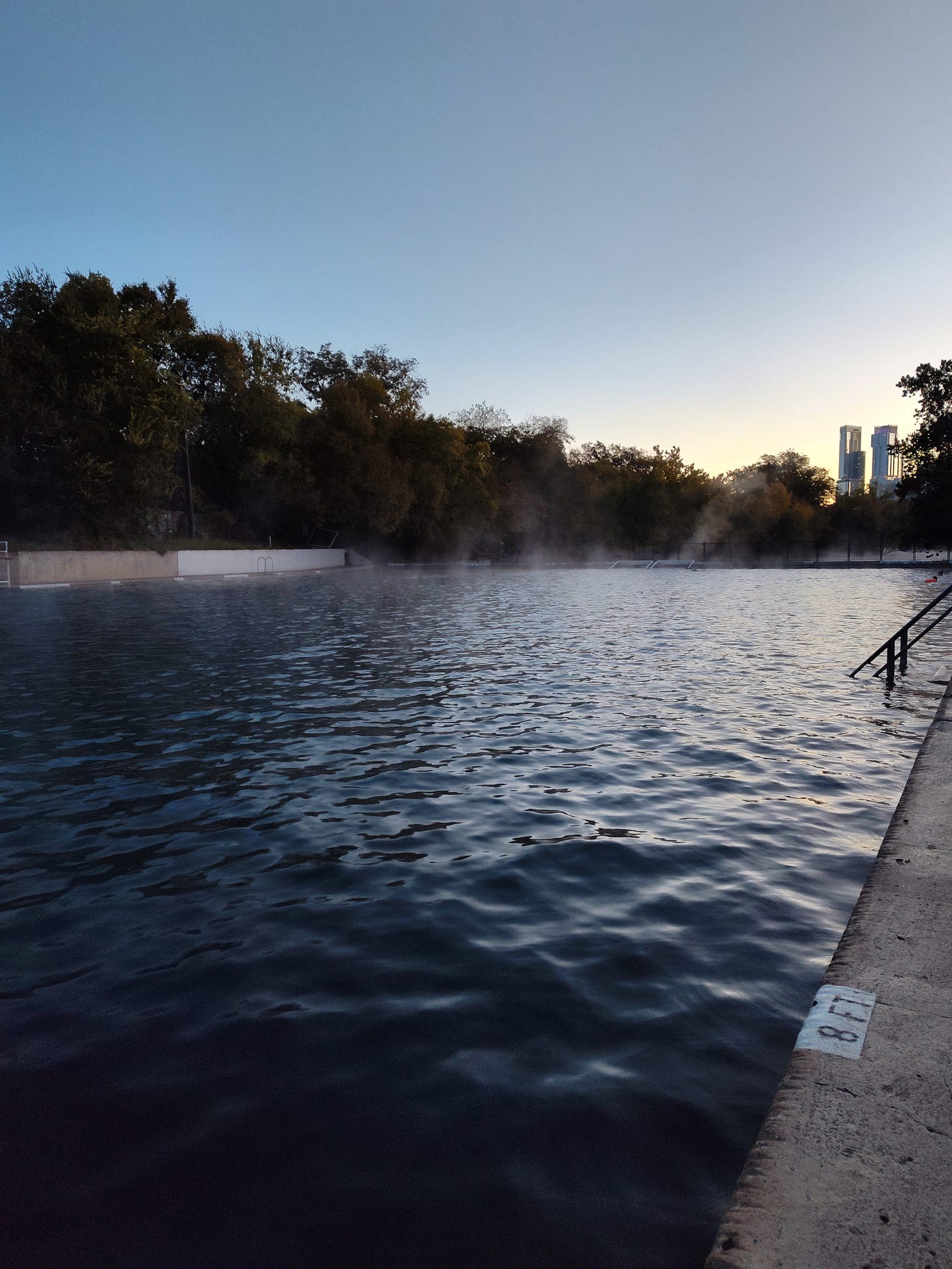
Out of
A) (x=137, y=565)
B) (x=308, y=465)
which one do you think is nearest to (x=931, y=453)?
(x=308, y=465)

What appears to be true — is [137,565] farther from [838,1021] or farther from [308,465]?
[838,1021]

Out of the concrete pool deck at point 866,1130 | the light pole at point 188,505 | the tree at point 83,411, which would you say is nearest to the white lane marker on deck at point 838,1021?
the concrete pool deck at point 866,1130

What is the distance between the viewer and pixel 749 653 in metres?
15.2

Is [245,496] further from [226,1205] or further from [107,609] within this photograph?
[226,1205]

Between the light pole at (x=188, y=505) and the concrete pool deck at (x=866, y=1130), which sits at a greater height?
the light pole at (x=188, y=505)

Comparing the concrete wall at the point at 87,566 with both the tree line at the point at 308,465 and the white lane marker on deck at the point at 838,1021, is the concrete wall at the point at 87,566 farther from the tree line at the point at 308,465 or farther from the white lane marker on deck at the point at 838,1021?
the white lane marker on deck at the point at 838,1021

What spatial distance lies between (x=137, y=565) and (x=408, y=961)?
134 ft

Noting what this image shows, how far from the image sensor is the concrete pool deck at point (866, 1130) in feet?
6.30

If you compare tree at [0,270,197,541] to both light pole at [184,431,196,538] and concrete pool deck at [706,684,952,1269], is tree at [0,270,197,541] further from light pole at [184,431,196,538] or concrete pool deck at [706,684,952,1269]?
concrete pool deck at [706,684,952,1269]

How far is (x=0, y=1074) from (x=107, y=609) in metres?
21.3

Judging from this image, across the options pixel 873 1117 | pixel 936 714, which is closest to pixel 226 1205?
pixel 873 1117

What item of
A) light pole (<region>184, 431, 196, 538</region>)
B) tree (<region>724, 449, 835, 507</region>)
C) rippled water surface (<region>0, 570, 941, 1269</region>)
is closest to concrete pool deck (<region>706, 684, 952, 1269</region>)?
rippled water surface (<region>0, 570, 941, 1269</region>)

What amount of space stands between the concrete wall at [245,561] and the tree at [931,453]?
1403 inches

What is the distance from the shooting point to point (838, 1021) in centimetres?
295
